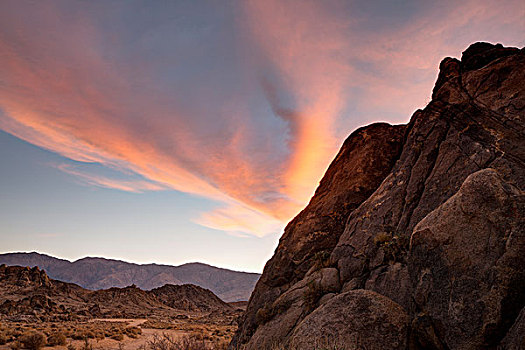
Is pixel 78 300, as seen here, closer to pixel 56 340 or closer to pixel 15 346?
pixel 56 340

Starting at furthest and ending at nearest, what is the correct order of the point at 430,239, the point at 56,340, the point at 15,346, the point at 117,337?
the point at 117,337, the point at 56,340, the point at 15,346, the point at 430,239

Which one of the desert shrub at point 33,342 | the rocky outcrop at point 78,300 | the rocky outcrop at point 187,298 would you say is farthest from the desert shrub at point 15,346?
the rocky outcrop at point 187,298

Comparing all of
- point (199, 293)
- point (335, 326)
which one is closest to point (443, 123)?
point (335, 326)

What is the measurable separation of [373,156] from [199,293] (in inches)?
5404

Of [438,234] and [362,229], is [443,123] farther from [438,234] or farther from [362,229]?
[438,234]

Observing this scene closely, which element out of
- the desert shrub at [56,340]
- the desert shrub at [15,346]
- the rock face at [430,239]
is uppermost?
the rock face at [430,239]

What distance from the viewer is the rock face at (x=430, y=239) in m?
5.52

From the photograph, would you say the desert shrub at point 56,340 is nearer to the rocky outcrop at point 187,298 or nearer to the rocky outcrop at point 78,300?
the rocky outcrop at point 78,300

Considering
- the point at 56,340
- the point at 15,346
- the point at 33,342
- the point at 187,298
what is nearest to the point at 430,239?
the point at 15,346

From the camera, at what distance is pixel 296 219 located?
50.7ft

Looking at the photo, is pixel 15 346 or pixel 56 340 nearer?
pixel 15 346

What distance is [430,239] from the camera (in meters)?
6.52

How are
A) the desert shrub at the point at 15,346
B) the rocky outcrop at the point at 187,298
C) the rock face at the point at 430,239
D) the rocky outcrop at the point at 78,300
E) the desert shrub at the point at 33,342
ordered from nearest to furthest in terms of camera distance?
1. the rock face at the point at 430,239
2. the desert shrub at the point at 15,346
3. the desert shrub at the point at 33,342
4. the rocky outcrop at the point at 78,300
5. the rocky outcrop at the point at 187,298

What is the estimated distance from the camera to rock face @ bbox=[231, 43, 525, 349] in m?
5.52
